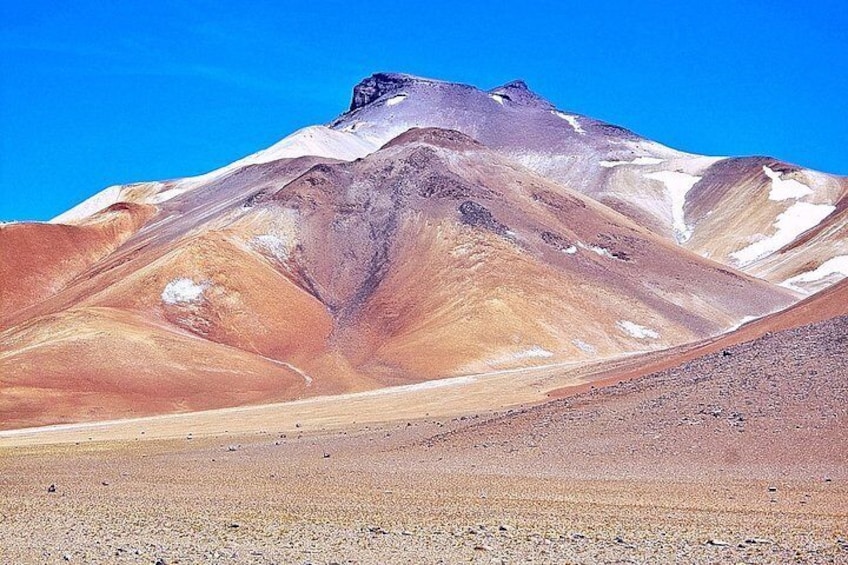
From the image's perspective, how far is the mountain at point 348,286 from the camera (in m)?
74.2

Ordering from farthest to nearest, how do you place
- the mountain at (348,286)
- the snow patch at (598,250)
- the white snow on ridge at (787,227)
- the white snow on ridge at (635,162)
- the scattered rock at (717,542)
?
the white snow on ridge at (635,162) → the white snow on ridge at (787,227) → the snow patch at (598,250) → the mountain at (348,286) → the scattered rock at (717,542)

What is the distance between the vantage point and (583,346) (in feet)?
292

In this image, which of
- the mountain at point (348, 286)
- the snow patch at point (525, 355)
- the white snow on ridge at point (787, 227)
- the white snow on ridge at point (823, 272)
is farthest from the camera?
the white snow on ridge at point (787, 227)

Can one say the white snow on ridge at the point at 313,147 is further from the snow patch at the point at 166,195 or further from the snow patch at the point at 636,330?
the snow patch at the point at 636,330

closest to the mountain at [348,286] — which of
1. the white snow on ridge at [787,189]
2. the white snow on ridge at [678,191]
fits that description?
the white snow on ridge at [787,189]

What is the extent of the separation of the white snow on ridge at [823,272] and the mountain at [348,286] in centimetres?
30

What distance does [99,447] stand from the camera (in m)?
41.1

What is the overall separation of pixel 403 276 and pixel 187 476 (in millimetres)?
70280

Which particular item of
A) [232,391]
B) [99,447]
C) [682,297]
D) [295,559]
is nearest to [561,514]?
[295,559]

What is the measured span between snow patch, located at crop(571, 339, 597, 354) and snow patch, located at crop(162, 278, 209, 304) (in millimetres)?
33056

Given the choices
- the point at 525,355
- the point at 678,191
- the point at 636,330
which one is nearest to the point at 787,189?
the point at 678,191

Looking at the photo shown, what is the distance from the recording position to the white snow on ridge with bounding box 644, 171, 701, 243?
166 meters

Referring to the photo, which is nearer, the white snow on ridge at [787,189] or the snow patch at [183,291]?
the snow patch at [183,291]

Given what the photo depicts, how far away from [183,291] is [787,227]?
10052 centimetres
